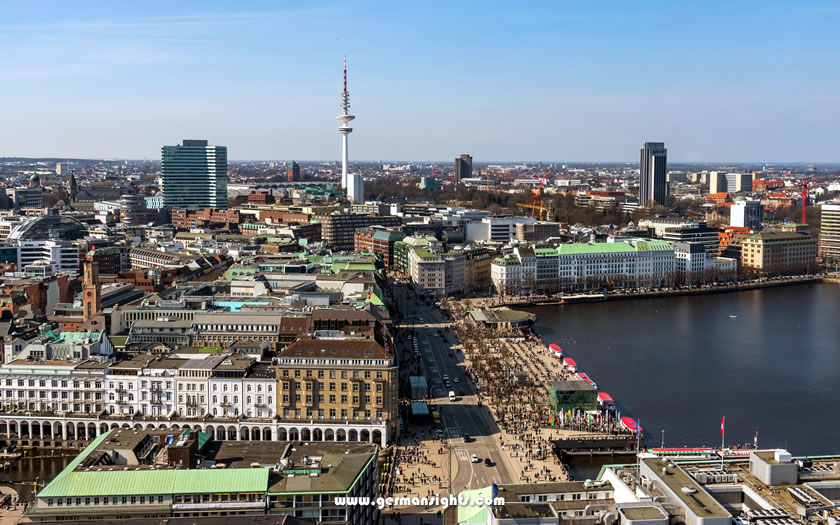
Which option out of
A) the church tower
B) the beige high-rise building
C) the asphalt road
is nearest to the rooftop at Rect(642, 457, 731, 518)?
the asphalt road

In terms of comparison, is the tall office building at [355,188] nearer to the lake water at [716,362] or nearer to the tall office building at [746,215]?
the tall office building at [746,215]

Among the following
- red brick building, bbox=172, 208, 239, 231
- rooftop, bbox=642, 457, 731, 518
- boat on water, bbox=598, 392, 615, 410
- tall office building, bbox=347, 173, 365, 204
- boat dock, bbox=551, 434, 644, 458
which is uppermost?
tall office building, bbox=347, 173, 365, 204

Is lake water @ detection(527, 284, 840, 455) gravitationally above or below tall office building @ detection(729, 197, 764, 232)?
below

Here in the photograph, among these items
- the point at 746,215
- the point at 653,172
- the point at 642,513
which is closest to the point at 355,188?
the point at 653,172

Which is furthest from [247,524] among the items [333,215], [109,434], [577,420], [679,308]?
[333,215]

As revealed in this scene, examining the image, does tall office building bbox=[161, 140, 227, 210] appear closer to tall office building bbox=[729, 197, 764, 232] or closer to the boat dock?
tall office building bbox=[729, 197, 764, 232]

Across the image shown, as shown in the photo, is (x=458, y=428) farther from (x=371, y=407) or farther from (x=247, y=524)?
(x=247, y=524)
